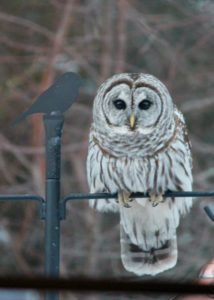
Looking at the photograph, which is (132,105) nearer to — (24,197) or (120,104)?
(120,104)

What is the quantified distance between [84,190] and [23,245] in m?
1.26

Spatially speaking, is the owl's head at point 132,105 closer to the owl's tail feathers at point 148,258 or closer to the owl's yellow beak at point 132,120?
the owl's yellow beak at point 132,120

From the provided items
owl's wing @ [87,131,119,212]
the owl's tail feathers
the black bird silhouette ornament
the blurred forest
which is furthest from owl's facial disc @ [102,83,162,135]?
the blurred forest

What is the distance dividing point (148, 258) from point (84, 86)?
4.10 meters

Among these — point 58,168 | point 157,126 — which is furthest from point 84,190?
point 58,168

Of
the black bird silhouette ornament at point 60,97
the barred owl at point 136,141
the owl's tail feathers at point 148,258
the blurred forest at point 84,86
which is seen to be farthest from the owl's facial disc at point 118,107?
the blurred forest at point 84,86

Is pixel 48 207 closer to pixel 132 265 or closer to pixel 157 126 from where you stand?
pixel 157 126

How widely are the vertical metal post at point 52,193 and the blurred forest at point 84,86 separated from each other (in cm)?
446

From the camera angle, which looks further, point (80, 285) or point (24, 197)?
point (24, 197)

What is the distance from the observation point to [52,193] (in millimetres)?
1539

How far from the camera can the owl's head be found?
256 cm

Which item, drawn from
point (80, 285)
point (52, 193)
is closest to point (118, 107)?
point (52, 193)

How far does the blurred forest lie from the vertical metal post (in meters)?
4.46

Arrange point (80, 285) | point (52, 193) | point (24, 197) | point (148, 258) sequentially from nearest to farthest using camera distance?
1. point (80, 285)
2. point (52, 193)
3. point (24, 197)
4. point (148, 258)
